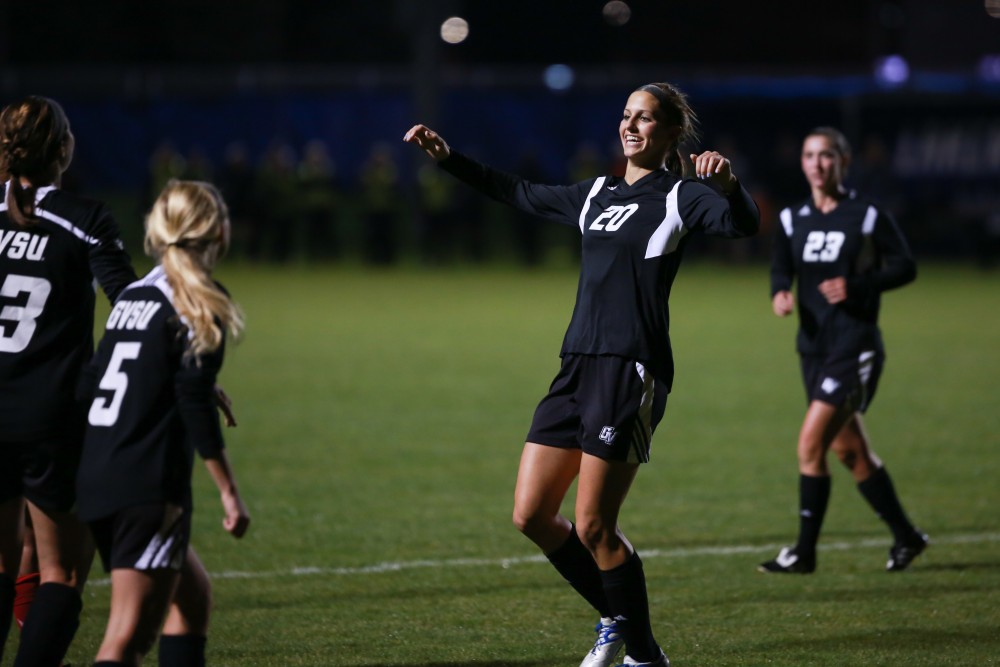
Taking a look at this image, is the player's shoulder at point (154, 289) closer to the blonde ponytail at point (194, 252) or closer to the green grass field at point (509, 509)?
the blonde ponytail at point (194, 252)

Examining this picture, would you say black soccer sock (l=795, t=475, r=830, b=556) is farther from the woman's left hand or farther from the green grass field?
the woman's left hand

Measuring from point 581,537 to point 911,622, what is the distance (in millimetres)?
1744

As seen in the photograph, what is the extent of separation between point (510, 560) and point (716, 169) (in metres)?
2.88

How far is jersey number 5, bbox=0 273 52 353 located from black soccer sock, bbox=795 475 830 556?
12.3 feet

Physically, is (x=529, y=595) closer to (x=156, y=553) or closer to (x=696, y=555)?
(x=696, y=555)

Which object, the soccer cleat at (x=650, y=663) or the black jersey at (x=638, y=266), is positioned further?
the soccer cleat at (x=650, y=663)

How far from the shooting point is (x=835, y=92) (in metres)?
Result: 26.3

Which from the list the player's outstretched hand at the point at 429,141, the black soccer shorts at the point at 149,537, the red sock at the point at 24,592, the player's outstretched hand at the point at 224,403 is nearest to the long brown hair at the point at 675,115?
the player's outstretched hand at the point at 429,141

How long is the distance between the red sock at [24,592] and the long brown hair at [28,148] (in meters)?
1.42

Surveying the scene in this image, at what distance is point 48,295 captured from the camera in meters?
4.25

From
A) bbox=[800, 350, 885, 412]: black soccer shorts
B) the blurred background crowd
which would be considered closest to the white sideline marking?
bbox=[800, 350, 885, 412]: black soccer shorts

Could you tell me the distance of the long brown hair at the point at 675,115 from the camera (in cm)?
463

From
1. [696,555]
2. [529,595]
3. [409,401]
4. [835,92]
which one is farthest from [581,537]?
[835,92]

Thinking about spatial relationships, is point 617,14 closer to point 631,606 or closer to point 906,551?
point 906,551
